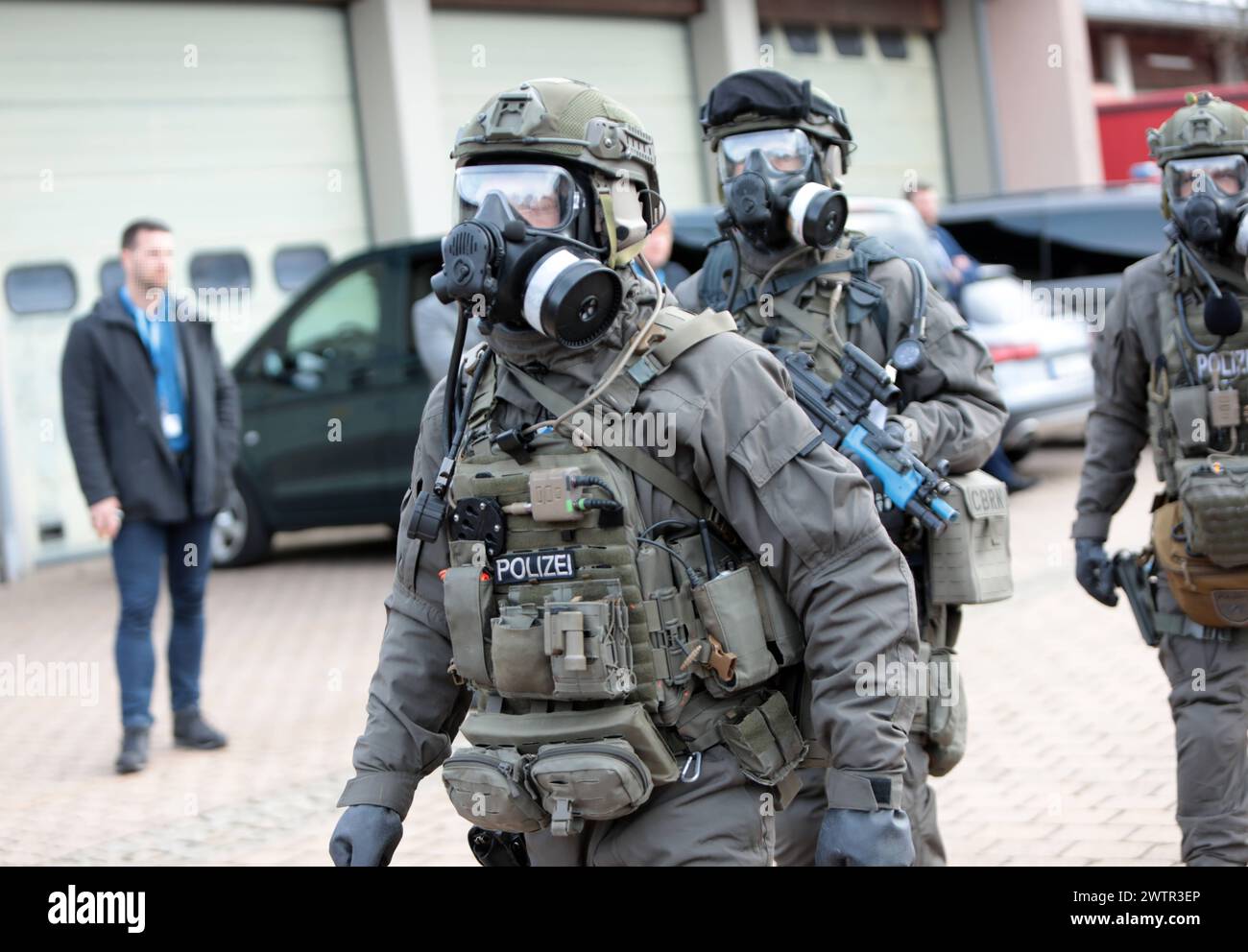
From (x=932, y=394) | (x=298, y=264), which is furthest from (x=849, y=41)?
(x=932, y=394)

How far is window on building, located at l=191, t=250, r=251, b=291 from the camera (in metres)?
13.7

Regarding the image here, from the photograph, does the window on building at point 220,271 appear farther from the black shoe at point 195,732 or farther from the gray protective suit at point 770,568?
the gray protective suit at point 770,568

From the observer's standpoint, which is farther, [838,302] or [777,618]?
[838,302]

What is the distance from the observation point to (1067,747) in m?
6.51

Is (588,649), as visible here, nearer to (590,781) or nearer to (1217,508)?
(590,781)

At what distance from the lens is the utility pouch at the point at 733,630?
9.92 feet

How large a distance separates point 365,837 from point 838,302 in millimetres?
2161

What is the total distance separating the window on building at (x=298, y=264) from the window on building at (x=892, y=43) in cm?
904

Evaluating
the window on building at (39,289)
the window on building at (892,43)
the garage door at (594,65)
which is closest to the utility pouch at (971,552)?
the window on building at (39,289)

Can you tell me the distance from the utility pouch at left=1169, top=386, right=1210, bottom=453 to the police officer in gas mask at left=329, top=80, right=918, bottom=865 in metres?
2.01

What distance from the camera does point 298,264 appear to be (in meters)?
14.5

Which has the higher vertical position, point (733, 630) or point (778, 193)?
point (778, 193)
